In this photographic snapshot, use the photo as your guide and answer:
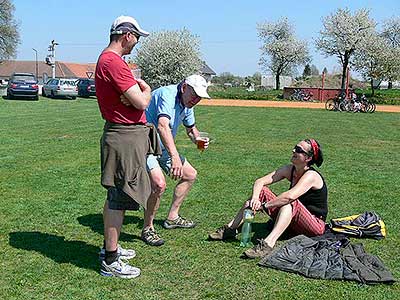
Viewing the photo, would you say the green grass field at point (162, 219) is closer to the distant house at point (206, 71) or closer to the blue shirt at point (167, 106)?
the blue shirt at point (167, 106)

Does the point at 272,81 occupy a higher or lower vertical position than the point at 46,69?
lower

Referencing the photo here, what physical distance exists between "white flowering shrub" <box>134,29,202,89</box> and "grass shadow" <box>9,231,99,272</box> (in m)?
43.9

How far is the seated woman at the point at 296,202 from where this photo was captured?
185 inches

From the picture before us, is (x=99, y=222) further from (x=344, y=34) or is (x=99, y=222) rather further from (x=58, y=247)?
(x=344, y=34)

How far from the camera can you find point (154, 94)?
4875 mm

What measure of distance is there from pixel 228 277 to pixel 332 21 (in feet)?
174

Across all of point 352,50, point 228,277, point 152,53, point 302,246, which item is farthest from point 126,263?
point 352,50

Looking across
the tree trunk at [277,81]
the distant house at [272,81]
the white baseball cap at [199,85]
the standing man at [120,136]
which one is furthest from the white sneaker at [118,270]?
the distant house at [272,81]

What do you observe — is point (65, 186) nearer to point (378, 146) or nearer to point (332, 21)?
point (378, 146)

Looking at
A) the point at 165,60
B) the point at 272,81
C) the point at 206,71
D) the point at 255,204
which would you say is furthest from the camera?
the point at 206,71

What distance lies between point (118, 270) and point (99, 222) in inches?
64.4

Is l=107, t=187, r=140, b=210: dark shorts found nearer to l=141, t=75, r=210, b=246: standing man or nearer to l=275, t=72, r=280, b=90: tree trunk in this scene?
l=141, t=75, r=210, b=246: standing man

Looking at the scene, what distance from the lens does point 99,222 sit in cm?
555

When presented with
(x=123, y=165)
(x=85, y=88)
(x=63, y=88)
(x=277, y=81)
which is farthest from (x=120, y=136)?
(x=277, y=81)
